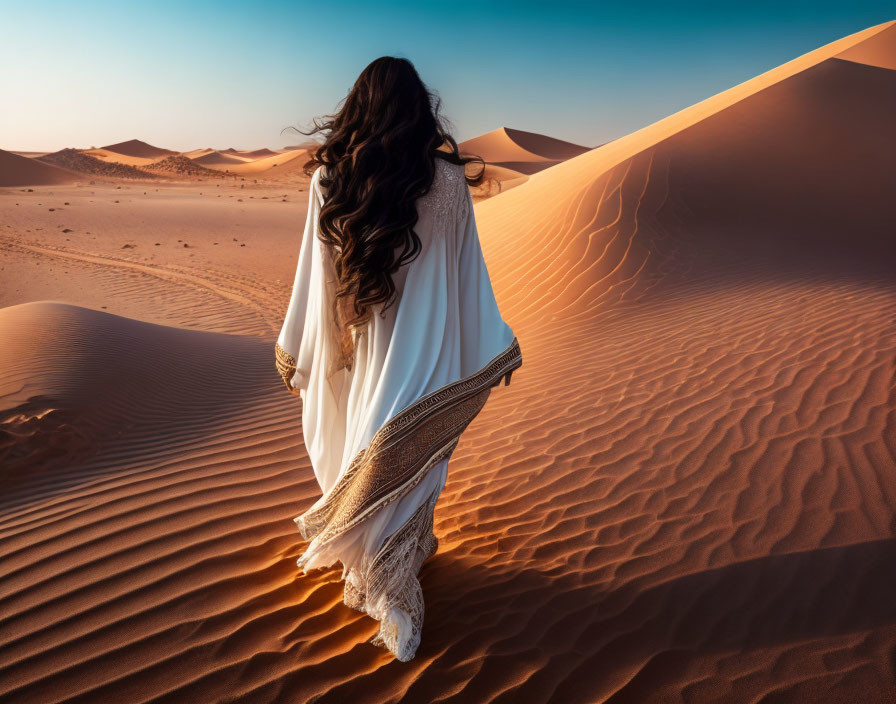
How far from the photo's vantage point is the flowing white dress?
2432 millimetres

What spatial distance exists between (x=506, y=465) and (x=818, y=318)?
3.78 m

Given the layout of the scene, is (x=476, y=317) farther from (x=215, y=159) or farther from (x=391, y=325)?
(x=215, y=159)

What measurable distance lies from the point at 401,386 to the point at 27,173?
145 ft

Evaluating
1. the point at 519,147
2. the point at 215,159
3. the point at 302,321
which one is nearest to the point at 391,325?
the point at 302,321

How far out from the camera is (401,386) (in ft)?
8.08

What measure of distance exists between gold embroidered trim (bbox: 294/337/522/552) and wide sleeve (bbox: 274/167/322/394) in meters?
0.54

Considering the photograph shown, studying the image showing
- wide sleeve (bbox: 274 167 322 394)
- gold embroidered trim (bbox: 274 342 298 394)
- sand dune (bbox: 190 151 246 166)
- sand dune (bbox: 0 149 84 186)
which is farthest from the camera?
sand dune (bbox: 190 151 246 166)

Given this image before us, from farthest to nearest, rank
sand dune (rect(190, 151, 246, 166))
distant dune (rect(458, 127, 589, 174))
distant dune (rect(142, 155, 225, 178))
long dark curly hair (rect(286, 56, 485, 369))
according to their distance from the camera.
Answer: sand dune (rect(190, 151, 246, 166)), distant dune (rect(458, 127, 589, 174)), distant dune (rect(142, 155, 225, 178)), long dark curly hair (rect(286, 56, 485, 369))

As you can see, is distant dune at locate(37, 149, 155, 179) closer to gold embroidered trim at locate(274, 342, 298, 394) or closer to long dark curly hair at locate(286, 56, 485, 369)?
gold embroidered trim at locate(274, 342, 298, 394)

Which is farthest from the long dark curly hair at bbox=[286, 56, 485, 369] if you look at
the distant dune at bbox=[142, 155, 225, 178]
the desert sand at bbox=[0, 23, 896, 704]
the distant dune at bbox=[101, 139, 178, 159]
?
the distant dune at bbox=[101, 139, 178, 159]

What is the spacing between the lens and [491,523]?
3672mm

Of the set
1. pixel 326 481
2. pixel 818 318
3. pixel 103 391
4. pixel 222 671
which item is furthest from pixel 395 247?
pixel 818 318

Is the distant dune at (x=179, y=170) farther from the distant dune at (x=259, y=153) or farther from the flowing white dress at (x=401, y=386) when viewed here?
the distant dune at (x=259, y=153)

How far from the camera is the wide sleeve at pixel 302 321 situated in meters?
2.57
